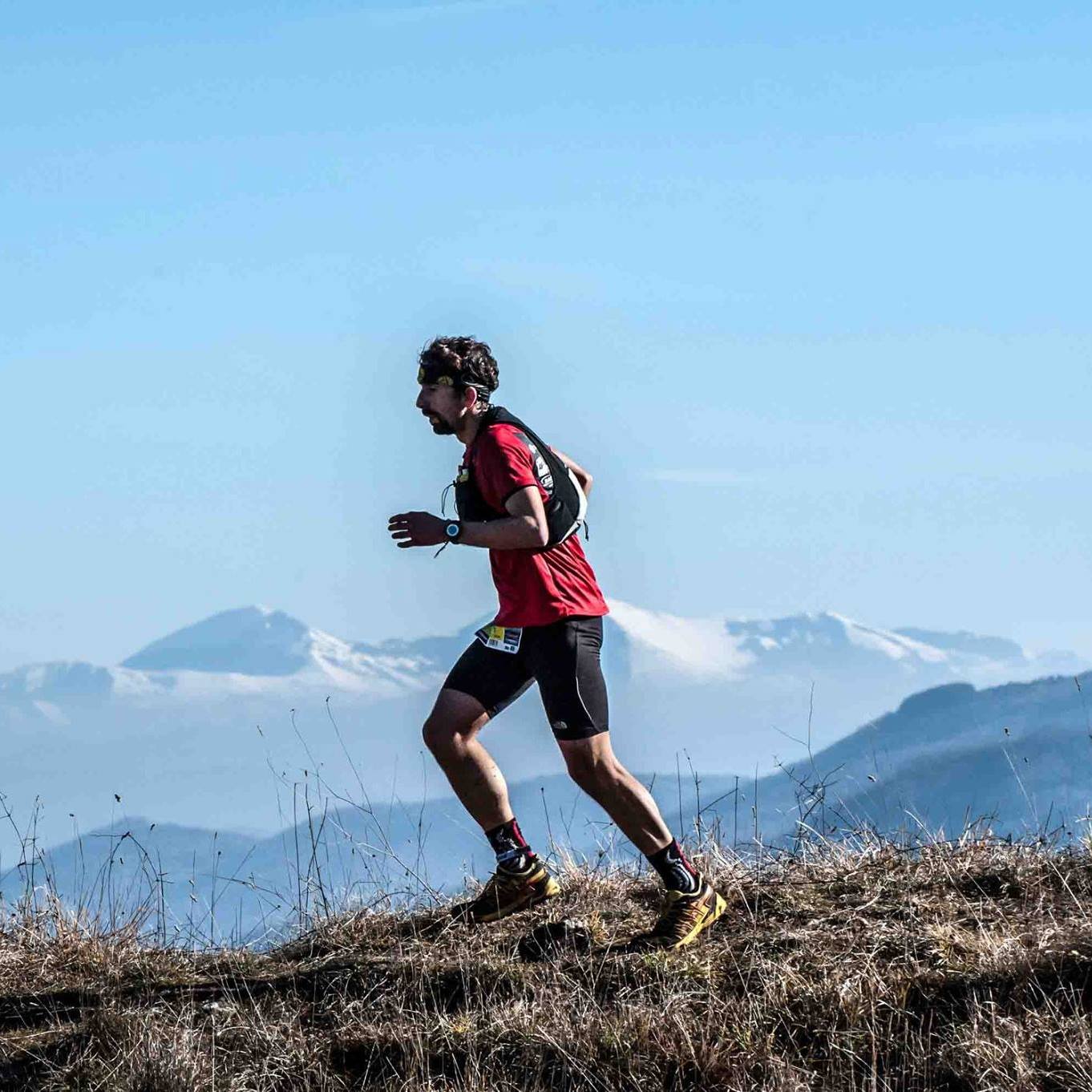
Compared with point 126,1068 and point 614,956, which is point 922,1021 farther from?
point 126,1068

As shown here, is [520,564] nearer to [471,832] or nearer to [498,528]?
[498,528]

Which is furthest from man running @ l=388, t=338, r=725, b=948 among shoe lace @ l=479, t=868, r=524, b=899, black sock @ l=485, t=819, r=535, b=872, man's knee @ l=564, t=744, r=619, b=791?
shoe lace @ l=479, t=868, r=524, b=899

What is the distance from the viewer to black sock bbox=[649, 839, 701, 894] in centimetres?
726

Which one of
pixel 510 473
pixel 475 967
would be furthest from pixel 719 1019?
pixel 510 473

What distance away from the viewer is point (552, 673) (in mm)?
7129

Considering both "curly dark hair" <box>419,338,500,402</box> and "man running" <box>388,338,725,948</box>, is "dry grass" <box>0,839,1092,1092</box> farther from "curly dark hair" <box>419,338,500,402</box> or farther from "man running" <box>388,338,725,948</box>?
"curly dark hair" <box>419,338,500,402</box>

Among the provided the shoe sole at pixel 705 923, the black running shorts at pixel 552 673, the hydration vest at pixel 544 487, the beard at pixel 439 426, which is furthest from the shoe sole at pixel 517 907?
the beard at pixel 439 426

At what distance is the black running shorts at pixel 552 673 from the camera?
23.2 feet

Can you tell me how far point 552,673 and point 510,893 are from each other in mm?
1111

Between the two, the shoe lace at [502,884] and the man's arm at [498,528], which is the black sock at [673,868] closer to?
the shoe lace at [502,884]

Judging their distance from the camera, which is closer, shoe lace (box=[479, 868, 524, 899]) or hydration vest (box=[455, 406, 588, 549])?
hydration vest (box=[455, 406, 588, 549])

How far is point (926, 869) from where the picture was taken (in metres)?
7.93

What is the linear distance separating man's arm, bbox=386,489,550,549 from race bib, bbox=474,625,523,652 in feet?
1.39

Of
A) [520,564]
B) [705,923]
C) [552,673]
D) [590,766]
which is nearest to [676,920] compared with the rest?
[705,923]
